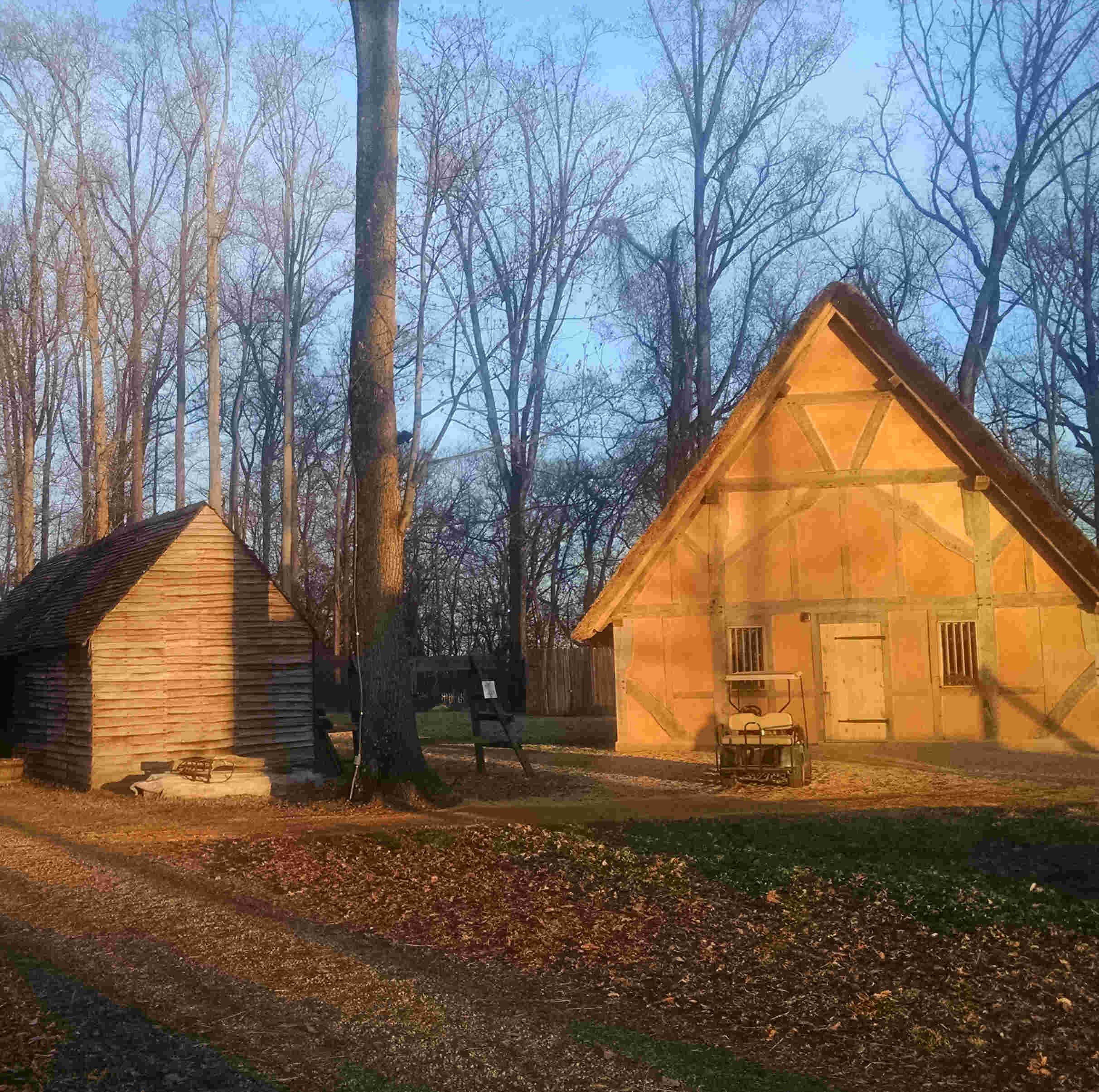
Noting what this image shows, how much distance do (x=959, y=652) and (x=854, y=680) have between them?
1919mm

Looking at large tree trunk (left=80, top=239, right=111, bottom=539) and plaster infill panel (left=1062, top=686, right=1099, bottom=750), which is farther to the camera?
large tree trunk (left=80, top=239, right=111, bottom=539)

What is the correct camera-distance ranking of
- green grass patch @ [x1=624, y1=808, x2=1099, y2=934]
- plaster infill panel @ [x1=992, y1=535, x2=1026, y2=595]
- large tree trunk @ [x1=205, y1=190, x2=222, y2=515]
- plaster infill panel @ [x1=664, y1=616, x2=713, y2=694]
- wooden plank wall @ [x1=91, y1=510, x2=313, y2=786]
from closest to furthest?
1. green grass patch @ [x1=624, y1=808, x2=1099, y2=934]
2. wooden plank wall @ [x1=91, y1=510, x2=313, y2=786]
3. plaster infill panel @ [x1=992, y1=535, x2=1026, y2=595]
4. plaster infill panel @ [x1=664, y1=616, x2=713, y2=694]
5. large tree trunk @ [x1=205, y1=190, x2=222, y2=515]

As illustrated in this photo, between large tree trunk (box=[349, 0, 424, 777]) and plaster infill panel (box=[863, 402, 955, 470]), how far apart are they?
9.85m

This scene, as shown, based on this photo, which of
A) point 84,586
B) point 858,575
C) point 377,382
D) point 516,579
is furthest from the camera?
point 516,579

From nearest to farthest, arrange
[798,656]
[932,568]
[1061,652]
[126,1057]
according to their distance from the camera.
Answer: [126,1057] < [1061,652] < [932,568] < [798,656]

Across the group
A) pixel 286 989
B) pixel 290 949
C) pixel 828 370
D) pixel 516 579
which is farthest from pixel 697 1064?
pixel 516 579

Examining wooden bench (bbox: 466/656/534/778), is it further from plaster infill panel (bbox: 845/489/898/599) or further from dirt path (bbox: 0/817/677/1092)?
dirt path (bbox: 0/817/677/1092)

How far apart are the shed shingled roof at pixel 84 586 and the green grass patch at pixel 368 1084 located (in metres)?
14.0

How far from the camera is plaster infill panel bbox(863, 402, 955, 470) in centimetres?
2061

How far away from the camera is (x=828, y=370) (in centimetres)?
2125

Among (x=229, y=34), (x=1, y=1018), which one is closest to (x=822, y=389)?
(x=1, y=1018)

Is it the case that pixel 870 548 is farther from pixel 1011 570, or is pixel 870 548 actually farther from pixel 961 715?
pixel 961 715

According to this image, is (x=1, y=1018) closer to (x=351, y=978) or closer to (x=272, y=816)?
(x=351, y=978)

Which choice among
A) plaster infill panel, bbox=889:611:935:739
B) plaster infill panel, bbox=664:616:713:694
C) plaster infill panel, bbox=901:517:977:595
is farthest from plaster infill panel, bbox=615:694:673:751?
plaster infill panel, bbox=901:517:977:595
